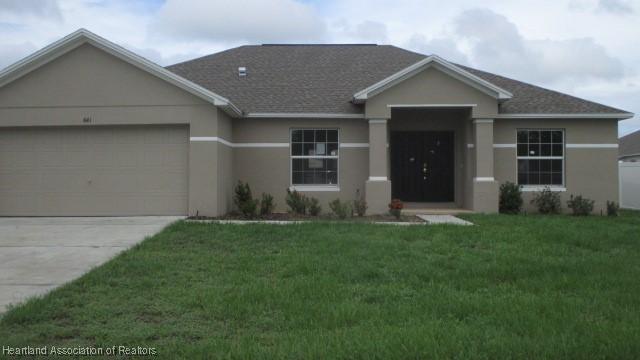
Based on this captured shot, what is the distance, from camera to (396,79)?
1650 centimetres

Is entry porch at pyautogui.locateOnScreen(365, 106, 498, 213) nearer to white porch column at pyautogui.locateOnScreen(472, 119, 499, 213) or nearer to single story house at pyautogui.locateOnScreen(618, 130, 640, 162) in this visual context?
white porch column at pyautogui.locateOnScreen(472, 119, 499, 213)

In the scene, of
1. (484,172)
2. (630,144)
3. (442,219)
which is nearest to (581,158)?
(484,172)

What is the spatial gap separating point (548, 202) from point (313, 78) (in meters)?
8.66

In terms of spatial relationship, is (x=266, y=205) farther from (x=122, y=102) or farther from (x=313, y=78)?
(x=313, y=78)

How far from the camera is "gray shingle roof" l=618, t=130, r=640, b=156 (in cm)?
3278

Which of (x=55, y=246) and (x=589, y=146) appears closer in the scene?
(x=55, y=246)

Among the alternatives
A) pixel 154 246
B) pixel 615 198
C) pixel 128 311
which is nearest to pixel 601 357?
pixel 128 311

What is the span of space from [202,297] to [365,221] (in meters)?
7.86

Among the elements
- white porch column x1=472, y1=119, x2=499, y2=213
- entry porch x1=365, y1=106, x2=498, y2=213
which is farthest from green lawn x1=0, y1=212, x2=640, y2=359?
entry porch x1=365, y1=106, x2=498, y2=213

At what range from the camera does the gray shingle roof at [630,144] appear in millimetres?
32781

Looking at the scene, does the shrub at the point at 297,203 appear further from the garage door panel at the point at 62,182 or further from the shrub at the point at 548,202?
the shrub at the point at 548,202

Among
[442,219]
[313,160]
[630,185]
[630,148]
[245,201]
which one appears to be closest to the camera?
[442,219]

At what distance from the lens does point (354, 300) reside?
663 centimetres

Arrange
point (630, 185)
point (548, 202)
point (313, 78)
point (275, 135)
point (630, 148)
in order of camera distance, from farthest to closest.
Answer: point (630, 148) → point (630, 185) → point (313, 78) → point (275, 135) → point (548, 202)
